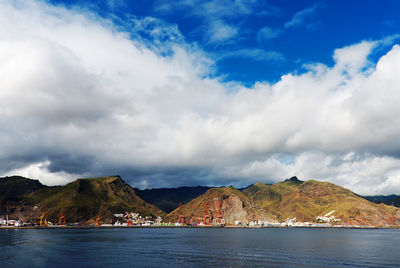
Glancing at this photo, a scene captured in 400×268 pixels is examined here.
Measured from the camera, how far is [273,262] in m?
90.6

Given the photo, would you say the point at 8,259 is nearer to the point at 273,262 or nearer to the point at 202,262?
the point at 202,262

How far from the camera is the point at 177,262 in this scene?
90438 millimetres

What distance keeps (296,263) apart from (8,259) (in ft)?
266

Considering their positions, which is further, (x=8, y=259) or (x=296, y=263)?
(x=8, y=259)

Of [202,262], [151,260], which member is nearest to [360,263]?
[202,262]

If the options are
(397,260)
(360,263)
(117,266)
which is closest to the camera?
(117,266)

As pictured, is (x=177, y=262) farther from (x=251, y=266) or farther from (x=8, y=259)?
(x=8, y=259)

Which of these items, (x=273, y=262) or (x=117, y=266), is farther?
(x=273, y=262)

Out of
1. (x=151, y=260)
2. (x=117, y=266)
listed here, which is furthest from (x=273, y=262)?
(x=117, y=266)

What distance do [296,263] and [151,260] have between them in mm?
40133

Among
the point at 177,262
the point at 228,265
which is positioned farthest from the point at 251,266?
the point at 177,262

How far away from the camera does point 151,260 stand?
94.6 meters

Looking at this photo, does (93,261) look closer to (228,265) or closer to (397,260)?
(228,265)

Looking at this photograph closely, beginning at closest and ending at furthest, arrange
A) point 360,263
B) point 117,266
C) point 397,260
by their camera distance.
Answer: point 117,266 → point 360,263 → point 397,260
